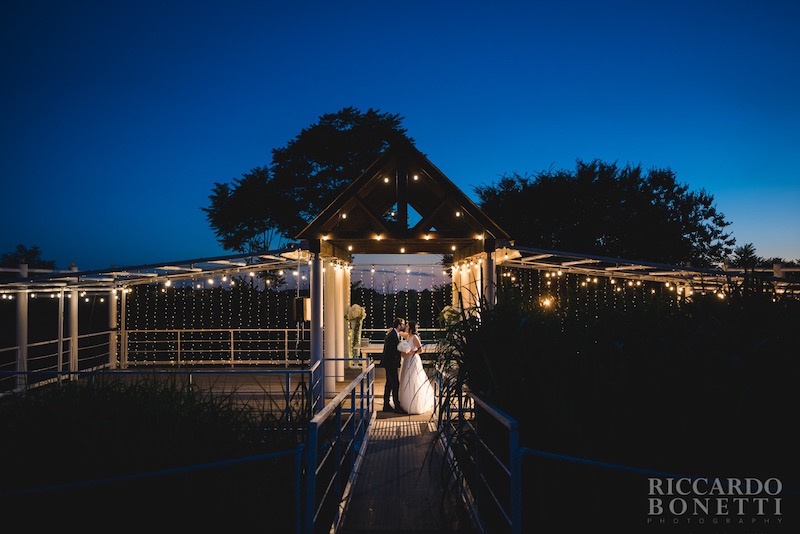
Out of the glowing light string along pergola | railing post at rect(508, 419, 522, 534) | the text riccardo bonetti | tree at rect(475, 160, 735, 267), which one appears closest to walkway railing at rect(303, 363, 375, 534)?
railing post at rect(508, 419, 522, 534)

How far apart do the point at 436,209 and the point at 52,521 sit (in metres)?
7.77

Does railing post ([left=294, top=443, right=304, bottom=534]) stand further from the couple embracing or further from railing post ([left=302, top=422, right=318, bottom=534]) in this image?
the couple embracing

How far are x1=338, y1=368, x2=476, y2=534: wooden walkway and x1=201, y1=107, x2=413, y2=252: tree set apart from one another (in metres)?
19.2

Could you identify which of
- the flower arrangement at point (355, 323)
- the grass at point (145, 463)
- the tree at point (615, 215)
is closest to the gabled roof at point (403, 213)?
the flower arrangement at point (355, 323)

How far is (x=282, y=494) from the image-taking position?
3.33m

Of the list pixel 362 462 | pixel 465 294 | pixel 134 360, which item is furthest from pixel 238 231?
pixel 362 462

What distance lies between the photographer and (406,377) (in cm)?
888

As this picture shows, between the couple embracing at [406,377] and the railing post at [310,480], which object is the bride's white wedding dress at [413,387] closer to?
the couple embracing at [406,377]

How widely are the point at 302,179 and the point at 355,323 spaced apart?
1411cm

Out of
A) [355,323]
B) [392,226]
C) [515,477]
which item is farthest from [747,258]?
[355,323]

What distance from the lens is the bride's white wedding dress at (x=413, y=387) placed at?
877 cm

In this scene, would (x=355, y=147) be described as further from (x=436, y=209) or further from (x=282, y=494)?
(x=282, y=494)

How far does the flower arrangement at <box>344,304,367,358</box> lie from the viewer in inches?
507

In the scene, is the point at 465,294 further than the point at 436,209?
Yes
